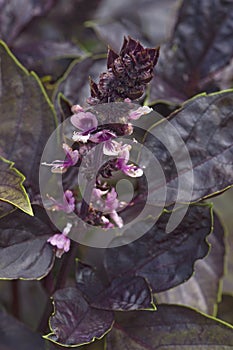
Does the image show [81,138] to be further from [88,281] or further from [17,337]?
[17,337]

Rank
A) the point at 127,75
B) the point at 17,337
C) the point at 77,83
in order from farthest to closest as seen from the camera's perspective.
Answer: the point at 77,83 → the point at 17,337 → the point at 127,75

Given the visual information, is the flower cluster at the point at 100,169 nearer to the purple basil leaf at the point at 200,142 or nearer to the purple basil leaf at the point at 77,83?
the purple basil leaf at the point at 200,142

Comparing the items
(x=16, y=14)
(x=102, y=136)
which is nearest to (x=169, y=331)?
(x=102, y=136)

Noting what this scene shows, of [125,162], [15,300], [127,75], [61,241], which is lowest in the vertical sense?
[15,300]

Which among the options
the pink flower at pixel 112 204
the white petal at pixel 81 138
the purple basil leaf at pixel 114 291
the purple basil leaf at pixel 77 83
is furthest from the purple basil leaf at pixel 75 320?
the purple basil leaf at pixel 77 83

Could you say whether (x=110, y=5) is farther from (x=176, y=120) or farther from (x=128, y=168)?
(x=128, y=168)

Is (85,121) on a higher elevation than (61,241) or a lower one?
higher

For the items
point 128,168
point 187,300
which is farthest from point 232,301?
point 128,168
